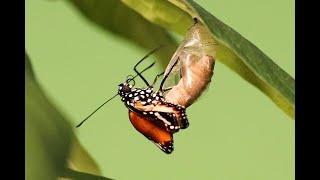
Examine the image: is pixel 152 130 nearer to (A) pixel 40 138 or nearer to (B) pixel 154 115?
(B) pixel 154 115

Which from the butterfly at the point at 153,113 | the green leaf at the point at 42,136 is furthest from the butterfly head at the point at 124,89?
the green leaf at the point at 42,136

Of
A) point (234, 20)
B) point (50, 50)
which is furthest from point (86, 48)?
point (234, 20)

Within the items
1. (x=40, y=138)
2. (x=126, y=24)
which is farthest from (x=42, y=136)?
(x=126, y=24)

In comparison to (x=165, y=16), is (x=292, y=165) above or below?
below

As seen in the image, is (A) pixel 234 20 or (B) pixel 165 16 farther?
(A) pixel 234 20

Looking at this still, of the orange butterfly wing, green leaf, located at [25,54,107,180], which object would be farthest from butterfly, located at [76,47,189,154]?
green leaf, located at [25,54,107,180]

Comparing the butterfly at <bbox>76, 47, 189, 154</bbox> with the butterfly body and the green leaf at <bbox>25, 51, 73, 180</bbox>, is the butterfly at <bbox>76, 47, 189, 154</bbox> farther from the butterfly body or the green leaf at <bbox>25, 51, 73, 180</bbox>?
the green leaf at <bbox>25, 51, 73, 180</bbox>

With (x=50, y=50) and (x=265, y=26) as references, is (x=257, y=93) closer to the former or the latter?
(x=265, y=26)
